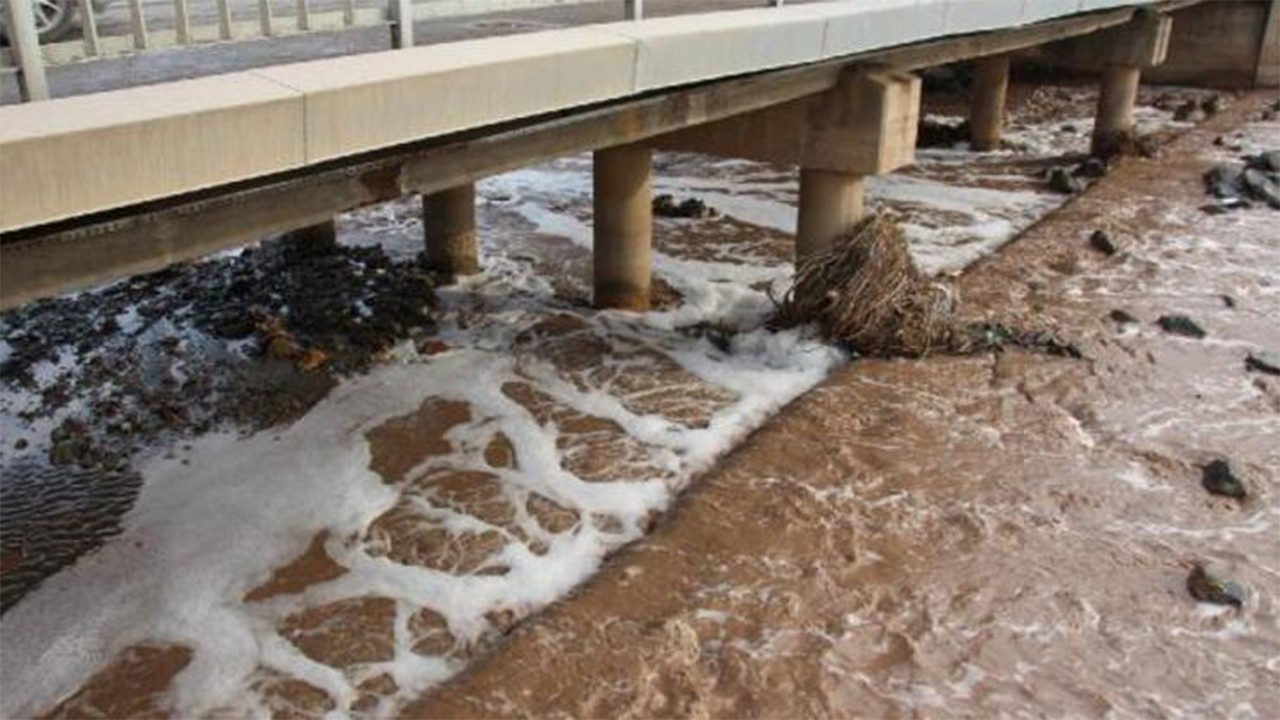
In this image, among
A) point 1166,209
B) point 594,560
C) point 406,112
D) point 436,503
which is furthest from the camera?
point 1166,209

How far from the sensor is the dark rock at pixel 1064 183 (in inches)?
609

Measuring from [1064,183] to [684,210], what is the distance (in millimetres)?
5548

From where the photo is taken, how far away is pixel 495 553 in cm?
648

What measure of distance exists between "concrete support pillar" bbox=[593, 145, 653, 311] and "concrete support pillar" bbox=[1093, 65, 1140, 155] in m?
10.3

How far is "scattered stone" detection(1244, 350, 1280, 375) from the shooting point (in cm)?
915

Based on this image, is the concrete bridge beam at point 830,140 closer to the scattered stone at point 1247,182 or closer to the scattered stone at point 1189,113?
the scattered stone at point 1247,182

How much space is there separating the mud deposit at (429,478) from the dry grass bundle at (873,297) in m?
0.27

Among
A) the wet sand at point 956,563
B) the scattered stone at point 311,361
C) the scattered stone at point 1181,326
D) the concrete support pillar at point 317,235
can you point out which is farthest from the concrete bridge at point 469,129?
the concrete support pillar at point 317,235

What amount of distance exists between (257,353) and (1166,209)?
1126 centimetres

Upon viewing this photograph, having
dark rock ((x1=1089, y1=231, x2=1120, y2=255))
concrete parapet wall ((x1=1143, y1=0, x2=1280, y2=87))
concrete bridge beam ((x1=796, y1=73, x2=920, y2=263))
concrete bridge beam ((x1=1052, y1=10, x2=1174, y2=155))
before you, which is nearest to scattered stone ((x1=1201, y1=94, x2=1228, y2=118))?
concrete parapet wall ((x1=1143, y1=0, x2=1280, y2=87))

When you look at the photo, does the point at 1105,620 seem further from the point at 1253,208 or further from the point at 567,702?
the point at 1253,208

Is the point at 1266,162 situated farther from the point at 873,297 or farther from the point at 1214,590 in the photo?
the point at 1214,590

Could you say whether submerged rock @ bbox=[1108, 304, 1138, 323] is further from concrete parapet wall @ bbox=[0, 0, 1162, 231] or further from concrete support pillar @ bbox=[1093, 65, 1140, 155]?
concrete support pillar @ bbox=[1093, 65, 1140, 155]

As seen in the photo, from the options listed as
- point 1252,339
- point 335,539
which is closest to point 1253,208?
point 1252,339
